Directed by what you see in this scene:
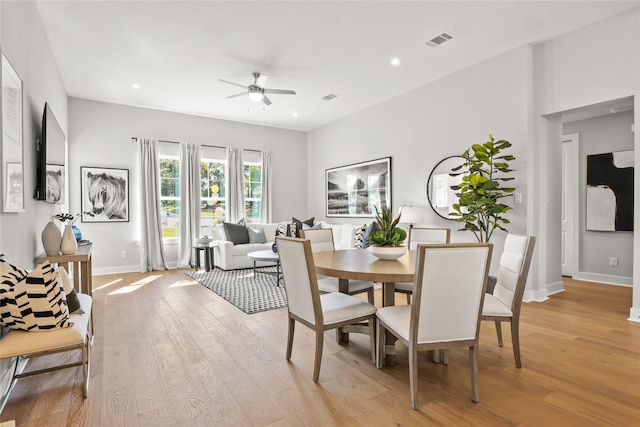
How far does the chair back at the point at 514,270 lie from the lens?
2191 mm

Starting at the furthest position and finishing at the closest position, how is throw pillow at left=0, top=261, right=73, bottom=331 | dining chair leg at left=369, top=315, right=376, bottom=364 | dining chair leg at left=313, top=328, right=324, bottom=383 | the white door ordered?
the white door → dining chair leg at left=369, top=315, right=376, bottom=364 → dining chair leg at left=313, top=328, right=324, bottom=383 → throw pillow at left=0, top=261, right=73, bottom=331

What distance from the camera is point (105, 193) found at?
5715mm

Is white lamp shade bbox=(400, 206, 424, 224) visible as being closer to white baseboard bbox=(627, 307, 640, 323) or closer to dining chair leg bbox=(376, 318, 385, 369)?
white baseboard bbox=(627, 307, 640, 323)

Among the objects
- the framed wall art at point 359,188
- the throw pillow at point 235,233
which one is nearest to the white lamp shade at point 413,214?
the framed wall art at point 359,188

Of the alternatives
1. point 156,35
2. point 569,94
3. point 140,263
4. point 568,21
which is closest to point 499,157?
point 569,94

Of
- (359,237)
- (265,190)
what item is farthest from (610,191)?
(265,190)

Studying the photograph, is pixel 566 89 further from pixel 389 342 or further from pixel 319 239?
pixel 389 342

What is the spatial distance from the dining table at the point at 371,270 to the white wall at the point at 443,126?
7.85 ft

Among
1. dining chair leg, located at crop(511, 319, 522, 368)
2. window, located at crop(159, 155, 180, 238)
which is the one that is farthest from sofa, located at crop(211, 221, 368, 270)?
dining chair leg, located at crop(511, 319, 522, 368)

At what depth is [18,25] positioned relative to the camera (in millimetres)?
2393

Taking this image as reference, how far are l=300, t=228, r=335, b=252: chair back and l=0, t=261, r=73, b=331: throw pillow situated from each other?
186 cm

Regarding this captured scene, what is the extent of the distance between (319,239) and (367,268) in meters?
1.14

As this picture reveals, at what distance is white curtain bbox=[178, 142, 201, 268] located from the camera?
6301 mm

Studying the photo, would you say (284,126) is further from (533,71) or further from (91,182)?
(533,71)
